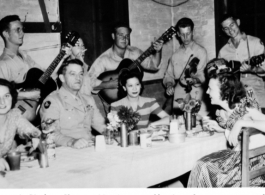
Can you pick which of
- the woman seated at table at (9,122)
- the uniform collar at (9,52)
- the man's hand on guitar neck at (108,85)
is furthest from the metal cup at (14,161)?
the man's hand on guitar neck at (108,85)

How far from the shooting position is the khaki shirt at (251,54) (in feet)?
13.9

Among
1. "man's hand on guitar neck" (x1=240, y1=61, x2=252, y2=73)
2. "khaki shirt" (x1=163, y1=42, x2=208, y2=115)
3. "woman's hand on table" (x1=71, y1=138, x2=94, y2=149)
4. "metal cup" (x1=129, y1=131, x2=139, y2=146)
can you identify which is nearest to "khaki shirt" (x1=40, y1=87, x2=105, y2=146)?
"woman's hand on table" (x1=71, y1=138, x2=94, y2=149)

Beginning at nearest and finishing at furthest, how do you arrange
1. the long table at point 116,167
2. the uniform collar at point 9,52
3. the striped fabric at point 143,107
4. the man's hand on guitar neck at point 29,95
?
the long table at point 116,167, the striped fabric at point 143,107, the man's hand on guitar neck at point 29,95, the uniform collar at point 9,52

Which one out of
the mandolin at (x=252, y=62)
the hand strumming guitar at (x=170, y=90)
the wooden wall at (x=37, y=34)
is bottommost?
the hand strumming guitar at (x=170, y=90)

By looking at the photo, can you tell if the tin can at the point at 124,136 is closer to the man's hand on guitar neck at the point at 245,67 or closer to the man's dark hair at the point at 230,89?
the man's dark hair at the point at 230,89

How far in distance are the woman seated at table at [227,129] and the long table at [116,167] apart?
0.43 feet

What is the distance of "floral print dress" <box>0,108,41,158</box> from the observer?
2.32 meters

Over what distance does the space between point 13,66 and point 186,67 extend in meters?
2.55

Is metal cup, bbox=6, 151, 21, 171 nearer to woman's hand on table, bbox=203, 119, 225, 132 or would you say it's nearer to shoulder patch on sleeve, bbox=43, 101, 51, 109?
shoulder patch on sleeve, bbox=43, 101, 51, 109

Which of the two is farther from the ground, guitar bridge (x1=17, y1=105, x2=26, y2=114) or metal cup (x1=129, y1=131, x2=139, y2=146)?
guitar bridge (x1=17, y1=105, x2=26, y2=114)

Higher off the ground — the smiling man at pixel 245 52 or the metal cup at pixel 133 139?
the smiling man at pixel 245 52

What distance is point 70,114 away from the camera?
2883mm

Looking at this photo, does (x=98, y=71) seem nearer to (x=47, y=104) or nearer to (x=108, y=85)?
(x=108, y=85)

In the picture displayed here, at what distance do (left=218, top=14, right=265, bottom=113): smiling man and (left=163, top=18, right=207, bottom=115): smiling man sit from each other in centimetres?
44
